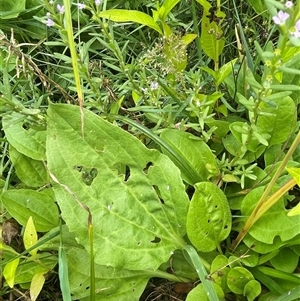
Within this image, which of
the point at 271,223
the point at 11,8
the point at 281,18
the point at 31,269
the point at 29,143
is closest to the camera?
the point at 281,18

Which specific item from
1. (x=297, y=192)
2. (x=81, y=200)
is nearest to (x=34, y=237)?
(x=81, y=200)

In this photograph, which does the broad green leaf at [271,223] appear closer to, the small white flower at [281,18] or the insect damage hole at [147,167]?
the insect damage hole at [147,167]

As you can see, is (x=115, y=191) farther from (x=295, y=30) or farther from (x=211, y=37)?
(x=295, y=30)

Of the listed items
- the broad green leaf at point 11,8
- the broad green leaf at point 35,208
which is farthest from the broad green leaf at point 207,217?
the broad green leaf at point 11,8

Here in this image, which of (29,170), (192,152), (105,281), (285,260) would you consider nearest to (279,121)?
(192,152)

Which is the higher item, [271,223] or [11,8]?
[11,8]

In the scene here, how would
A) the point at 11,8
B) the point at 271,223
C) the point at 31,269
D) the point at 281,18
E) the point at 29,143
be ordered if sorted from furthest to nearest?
the point at 11,8, the point at 29,143, the point at 31,269, the point at 271,223, the point at 281,18

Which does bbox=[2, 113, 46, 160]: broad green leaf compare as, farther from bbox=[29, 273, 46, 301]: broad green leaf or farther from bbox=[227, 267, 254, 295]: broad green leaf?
bbox=[227, 267, 254, 295]: broad green leaf

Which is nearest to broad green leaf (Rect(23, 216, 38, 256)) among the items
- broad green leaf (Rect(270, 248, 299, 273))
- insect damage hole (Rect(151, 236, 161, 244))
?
insect damage hole (Rect(151, 236, 161, 244))
